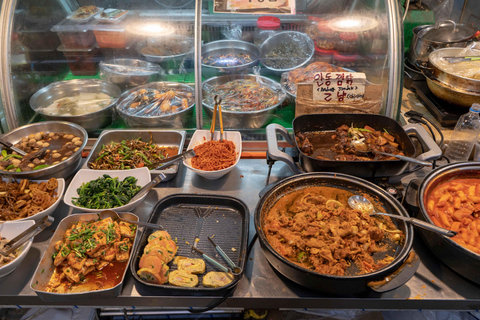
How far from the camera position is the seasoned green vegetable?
7.73ft

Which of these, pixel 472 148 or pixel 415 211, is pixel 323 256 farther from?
pixel 472 148

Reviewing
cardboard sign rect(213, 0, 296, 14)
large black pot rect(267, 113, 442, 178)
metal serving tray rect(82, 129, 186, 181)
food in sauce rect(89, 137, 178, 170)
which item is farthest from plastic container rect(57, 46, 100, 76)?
large black pot rect(267, 113, 442, 178)

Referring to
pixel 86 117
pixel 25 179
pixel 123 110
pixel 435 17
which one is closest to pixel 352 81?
pixel 123 110

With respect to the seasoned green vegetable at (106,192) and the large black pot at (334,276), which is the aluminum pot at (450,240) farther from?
the seasoned green vegetable at (106,192)

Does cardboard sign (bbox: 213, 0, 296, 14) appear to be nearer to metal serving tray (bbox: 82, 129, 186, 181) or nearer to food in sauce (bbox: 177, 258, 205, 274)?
metal serving tray (bbox: 82, 129, 186, 181)

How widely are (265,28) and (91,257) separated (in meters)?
2.70

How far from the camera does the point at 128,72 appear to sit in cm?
334

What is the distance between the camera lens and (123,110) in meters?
3.18

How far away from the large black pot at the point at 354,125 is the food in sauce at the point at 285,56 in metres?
0.80

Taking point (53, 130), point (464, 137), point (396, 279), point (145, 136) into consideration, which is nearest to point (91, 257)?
point (145, 136)

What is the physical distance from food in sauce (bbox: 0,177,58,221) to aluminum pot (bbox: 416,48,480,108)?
3.62 metres

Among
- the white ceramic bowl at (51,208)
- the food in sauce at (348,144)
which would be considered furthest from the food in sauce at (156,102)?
the food in sauce at (348,144)

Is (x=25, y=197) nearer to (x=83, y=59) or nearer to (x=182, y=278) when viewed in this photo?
(x=182, y=278)

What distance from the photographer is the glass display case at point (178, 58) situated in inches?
121
